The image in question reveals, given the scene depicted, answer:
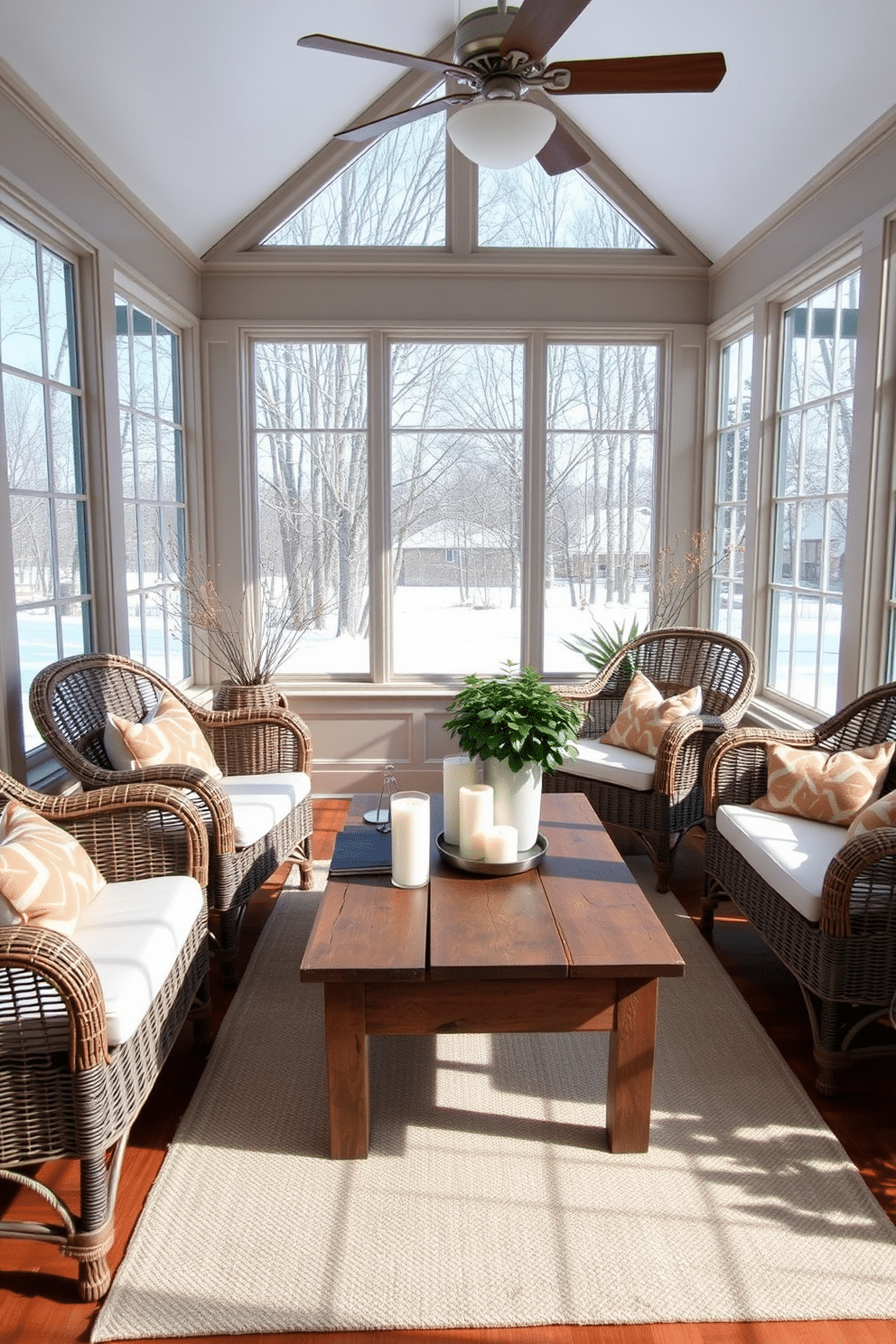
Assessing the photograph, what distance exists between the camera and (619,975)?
2.02 metres

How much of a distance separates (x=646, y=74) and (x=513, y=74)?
0.32 m

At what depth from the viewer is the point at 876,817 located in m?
2.51

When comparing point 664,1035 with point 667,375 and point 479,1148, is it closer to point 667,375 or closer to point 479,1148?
point 479,1148

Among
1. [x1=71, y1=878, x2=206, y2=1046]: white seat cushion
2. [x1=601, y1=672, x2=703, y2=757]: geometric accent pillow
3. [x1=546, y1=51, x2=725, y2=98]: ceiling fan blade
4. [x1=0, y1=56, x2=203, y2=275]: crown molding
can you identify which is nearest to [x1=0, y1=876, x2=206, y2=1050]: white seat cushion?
[x1=71, y1=878, x2=206, y2=1046]: white seat cushion

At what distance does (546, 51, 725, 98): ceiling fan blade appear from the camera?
2.23 meters

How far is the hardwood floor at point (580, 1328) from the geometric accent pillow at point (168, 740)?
2.09ft

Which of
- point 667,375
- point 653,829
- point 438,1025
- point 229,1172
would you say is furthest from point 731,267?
point 229,1172

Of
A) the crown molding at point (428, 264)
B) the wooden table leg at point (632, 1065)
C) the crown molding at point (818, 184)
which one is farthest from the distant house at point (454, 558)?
the wooden table leg at point (632, 1065)

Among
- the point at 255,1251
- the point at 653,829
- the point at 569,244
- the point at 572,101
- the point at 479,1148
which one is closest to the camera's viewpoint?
the point at 255,1251

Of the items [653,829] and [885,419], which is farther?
[653,829]

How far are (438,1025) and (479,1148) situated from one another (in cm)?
32

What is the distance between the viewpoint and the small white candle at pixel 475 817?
2.50m

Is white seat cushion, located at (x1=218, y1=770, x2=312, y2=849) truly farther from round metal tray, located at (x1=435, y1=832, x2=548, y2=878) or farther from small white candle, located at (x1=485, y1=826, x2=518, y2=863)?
small white candle, located at (x1=485, y1=826, x2=518, y2=863)

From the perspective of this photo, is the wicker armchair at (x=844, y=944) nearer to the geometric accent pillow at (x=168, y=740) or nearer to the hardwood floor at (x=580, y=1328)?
the hardwood floor at (x=580, y=1328)
